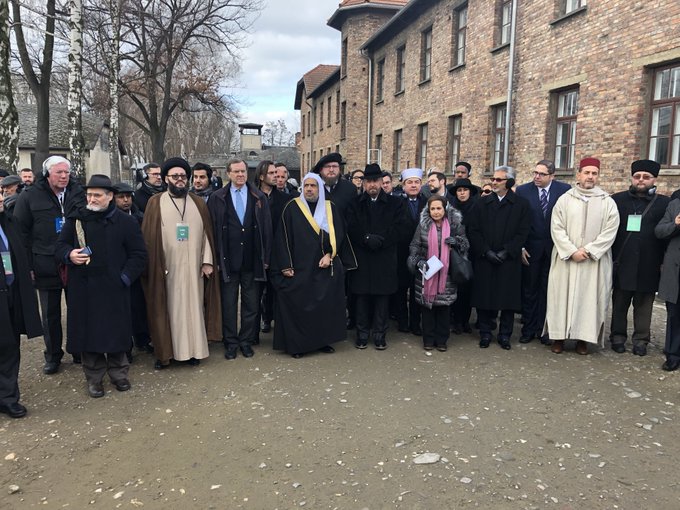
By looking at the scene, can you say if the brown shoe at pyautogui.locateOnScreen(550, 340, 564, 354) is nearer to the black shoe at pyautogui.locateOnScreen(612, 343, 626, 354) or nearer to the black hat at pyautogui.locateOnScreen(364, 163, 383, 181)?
the black shoe at pyautogui.locateOnScreen(612, 343, 626, 354)

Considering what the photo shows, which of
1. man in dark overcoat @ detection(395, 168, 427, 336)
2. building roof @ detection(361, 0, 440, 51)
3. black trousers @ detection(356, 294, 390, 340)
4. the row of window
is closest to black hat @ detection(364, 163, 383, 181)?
man in dark overcoat @ detection(395, 168, 427, 336)

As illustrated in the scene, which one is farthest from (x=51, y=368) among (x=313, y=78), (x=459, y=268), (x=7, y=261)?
(x=313, y=78)

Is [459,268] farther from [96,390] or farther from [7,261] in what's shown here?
[7,261]

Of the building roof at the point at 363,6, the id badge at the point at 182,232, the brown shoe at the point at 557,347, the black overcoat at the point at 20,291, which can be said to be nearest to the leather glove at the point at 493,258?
the brown shoe at the point at 557,347

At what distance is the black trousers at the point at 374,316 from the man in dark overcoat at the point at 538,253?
162 cm

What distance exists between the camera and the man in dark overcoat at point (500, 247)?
18.4ft

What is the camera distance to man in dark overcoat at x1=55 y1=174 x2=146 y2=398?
14.1ft

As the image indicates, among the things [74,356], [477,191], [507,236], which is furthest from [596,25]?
[74,356]

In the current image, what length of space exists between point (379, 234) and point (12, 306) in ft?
11.3

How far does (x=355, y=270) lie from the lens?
18.9ft

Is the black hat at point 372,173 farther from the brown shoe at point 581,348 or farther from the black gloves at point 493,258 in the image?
the brown shoe at point 581,348

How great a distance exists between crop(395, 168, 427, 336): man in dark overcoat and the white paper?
437 millimetres

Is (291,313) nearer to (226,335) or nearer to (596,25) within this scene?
(226,335)

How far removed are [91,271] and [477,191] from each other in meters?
4.57
